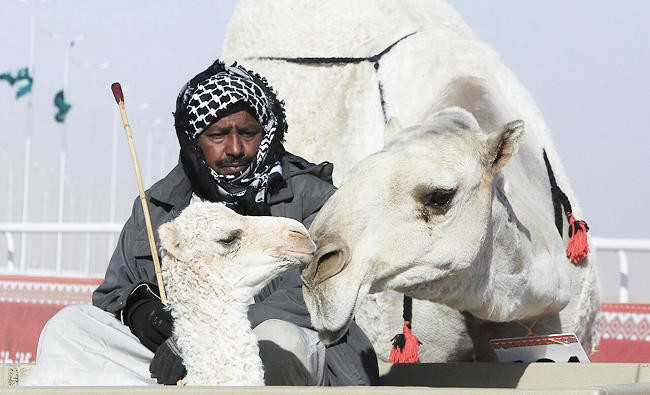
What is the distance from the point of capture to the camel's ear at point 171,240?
331cm

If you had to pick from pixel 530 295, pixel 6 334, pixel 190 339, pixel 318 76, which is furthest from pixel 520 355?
pixel 6 334

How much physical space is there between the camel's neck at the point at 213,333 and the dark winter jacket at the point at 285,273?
1.50 feet

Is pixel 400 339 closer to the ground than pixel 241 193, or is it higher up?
closer to the ground

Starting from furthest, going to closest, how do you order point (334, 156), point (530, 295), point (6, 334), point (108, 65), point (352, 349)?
point (108, 65) → point (6, 334) → point (334, 156) → point (530, 295) → point (352, 349)

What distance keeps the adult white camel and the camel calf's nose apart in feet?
3.88

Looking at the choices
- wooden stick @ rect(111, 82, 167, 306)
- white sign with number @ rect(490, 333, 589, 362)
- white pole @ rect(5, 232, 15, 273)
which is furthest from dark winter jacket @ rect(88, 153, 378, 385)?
white pole @ rect(5, 232, 15, 273)

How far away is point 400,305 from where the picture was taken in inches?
218

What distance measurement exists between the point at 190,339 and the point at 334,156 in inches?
132

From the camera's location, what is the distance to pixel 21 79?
28.9 metres

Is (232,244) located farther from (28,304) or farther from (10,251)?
(10,251)

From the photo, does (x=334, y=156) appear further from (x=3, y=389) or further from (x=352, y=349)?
(x=3, y=389)

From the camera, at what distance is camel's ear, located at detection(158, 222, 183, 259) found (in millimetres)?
3307

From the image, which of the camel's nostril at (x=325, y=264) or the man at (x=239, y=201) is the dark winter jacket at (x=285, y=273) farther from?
the camel's nostril at (x=325, y=264)

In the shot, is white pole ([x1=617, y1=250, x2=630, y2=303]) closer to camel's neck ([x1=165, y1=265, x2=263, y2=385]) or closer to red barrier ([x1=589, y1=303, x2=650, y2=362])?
red barrier ([x1=589, y1=303, x2=650, y2=362])
